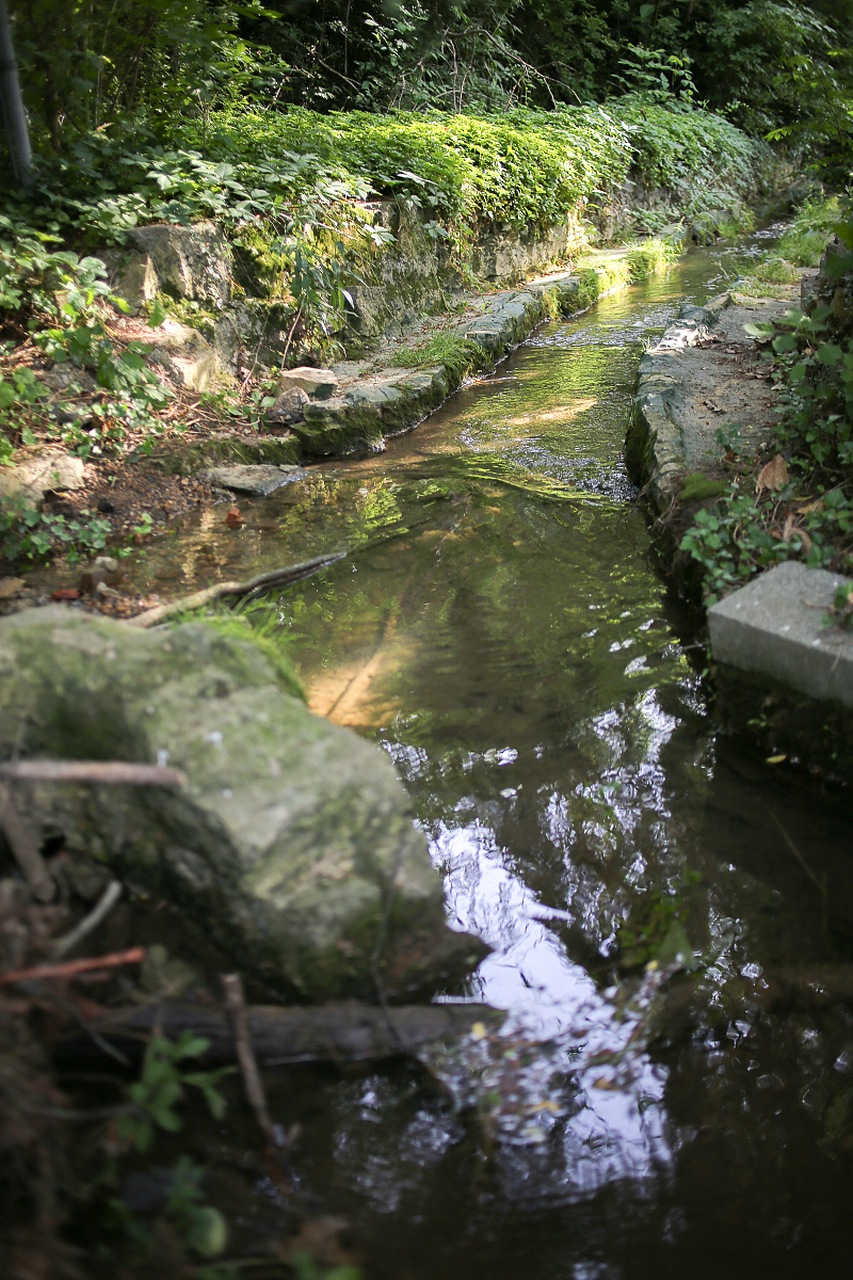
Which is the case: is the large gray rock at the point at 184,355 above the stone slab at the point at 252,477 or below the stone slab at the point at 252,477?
above

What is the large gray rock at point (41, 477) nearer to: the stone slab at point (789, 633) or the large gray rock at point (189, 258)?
the large gray rock at point (189, 258)

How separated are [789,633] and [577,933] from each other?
1.11 metres

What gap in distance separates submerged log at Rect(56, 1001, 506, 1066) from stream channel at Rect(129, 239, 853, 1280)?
0.21ft

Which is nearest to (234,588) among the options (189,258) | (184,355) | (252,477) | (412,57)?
(252,477)

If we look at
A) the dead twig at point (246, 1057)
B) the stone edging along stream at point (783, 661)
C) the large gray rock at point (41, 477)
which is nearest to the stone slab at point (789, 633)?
the stone edging along stream at point (783, 661)

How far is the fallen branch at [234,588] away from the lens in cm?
303

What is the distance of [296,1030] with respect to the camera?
5.56 feet

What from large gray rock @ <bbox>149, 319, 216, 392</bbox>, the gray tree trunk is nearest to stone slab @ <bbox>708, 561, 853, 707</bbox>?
large gray rock @ <bbox>149, 319, 216, 392</bbox>

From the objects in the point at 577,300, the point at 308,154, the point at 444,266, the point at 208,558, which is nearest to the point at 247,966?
the point at 208,558

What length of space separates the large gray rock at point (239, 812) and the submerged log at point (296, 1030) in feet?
0.19

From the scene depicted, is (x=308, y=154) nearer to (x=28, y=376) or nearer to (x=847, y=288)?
(x=28, y=376)

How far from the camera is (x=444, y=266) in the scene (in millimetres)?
8094

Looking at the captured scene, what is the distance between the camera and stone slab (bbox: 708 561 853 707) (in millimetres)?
2395

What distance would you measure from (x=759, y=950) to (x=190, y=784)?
4.97 feet
